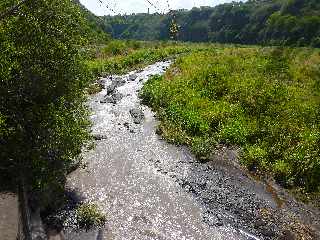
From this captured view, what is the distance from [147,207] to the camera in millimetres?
18969

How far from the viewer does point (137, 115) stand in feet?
102

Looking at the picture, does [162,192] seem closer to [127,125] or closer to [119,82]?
[127,125]

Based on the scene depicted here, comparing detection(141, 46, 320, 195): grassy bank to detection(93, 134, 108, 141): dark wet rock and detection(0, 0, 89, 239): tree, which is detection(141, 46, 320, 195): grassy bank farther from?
detection(0, 0, 89, 239): tree

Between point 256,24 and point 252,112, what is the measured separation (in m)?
107

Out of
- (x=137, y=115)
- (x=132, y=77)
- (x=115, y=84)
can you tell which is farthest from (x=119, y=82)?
(x=137, y=115)

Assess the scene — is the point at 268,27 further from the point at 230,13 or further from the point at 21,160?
the point at 21,160

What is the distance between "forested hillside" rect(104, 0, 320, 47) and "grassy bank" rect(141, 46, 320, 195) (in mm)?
33836

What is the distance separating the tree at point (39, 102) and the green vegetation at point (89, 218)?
140cm

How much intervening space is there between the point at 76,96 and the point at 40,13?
12.1 ft

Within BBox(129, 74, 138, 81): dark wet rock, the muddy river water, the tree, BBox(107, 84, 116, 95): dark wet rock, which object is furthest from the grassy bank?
the tree

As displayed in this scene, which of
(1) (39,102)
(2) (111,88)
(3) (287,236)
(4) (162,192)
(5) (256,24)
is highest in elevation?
(1) (39,102)

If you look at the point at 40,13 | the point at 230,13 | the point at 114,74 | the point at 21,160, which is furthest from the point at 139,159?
the point at 230,13

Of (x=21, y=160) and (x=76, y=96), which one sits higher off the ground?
(x=76, y=96)

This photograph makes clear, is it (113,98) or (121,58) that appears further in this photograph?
(121,58)
